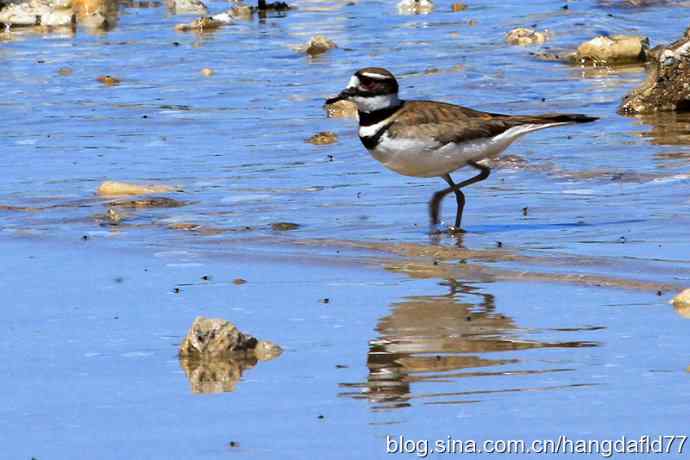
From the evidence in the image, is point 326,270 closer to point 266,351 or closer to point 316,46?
point 266,351

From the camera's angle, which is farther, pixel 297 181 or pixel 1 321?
pixel 297 181

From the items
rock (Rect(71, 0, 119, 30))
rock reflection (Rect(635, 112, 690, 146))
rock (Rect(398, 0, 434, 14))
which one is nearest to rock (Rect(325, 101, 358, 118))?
rock reflection (Rect(635, 112, 690, 146))

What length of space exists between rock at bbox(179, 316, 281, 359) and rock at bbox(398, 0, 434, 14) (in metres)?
17.3

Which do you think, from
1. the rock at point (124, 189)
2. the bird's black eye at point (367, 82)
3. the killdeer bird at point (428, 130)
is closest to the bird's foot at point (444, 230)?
the killdeer bird at point (428, 130)

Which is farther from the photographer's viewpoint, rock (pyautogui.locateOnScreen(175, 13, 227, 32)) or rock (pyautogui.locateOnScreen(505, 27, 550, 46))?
rock (pyautogui.locateOnScreen(175, 13, 227, 32))

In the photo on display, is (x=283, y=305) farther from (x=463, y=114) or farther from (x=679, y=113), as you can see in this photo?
(x=679, y=113)

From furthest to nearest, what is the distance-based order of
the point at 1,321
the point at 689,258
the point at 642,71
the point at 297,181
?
1. the point at 642,71
2. the point at 297,181
3. the point at 689,258
4. the point at 1,321

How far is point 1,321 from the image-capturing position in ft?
26.9

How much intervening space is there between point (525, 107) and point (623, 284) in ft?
23.0

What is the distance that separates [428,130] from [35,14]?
14.9 metres

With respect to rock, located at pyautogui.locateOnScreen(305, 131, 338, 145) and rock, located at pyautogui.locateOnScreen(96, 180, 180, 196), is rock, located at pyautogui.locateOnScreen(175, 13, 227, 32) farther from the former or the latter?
rock, located at pyautogui.locateOnScreen(96, 180, 180, 196)

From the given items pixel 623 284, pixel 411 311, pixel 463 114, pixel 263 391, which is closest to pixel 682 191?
pixel 463 114

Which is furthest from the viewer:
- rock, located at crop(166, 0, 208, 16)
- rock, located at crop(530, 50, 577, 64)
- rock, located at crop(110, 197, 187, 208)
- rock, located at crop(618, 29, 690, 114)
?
rock, located at crop(166, 0, 208, 16)

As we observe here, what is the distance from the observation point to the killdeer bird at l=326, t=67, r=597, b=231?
10.6 meters
